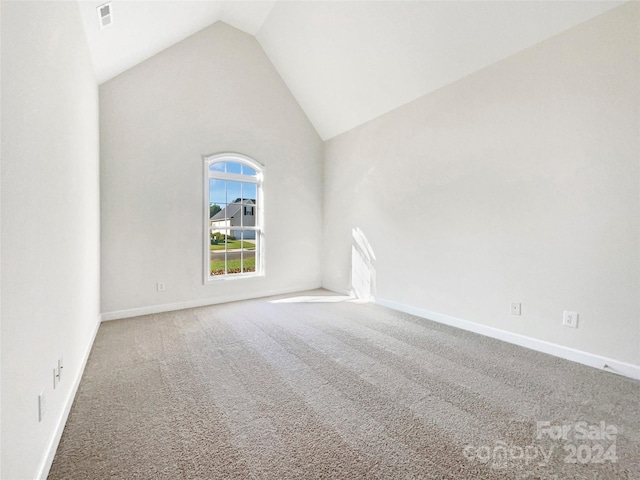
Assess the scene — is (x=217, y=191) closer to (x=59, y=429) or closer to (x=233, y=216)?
(x=233, y=216)

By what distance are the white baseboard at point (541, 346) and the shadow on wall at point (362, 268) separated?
2.62ft

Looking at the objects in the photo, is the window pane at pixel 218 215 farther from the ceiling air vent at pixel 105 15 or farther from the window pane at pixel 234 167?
the ceiling air vent at pixel 105 15

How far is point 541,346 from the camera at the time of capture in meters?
Result: 2.72

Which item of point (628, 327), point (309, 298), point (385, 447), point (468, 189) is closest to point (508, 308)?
point (628, 327)

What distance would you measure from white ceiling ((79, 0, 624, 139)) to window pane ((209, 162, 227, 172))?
1.49 meters

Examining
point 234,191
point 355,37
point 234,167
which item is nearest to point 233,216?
point 234,191

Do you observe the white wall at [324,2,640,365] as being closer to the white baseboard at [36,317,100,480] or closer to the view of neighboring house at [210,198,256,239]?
the view of neighboring house at [210,198,256,239]

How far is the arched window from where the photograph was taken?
4.40m

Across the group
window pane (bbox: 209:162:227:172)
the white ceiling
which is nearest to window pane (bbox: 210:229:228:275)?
window pane (bbox: 209:162:227:172)

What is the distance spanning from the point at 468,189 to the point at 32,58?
354 centimetres

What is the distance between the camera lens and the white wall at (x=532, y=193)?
2.28 metres

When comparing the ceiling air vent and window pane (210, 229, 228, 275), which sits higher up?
the ceiling air vent

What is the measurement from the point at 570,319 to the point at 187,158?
184 inches

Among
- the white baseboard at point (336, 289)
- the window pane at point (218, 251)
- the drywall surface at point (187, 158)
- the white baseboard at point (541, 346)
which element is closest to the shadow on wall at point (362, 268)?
the white baseboard at point (336, 289)
